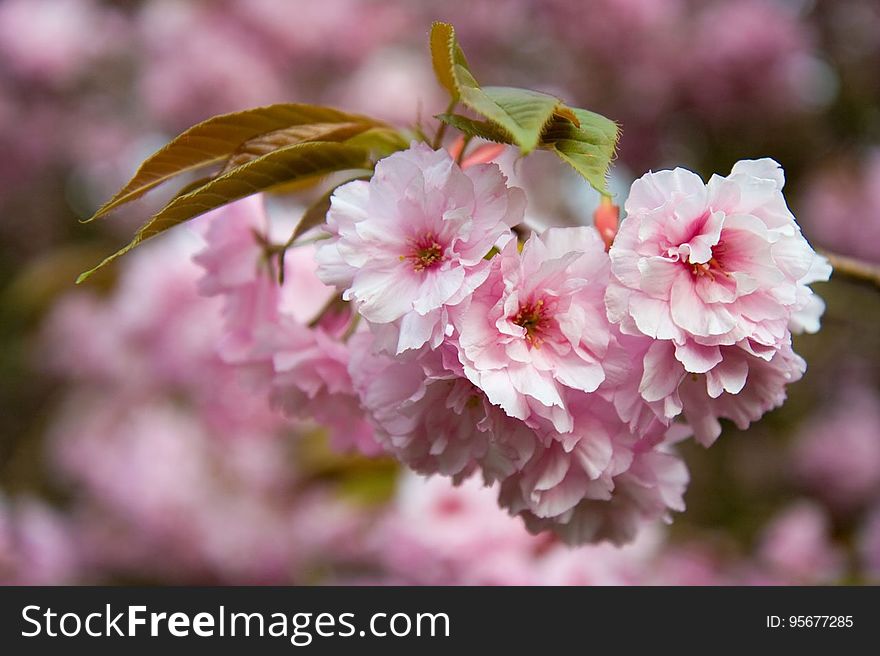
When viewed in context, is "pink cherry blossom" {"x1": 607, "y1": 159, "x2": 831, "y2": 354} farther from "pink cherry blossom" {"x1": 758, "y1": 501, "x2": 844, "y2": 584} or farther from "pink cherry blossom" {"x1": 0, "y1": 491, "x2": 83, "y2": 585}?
"pink cherry blossom" {"x1": 0, "y1": 491, "x2": 83, "y2": 585}

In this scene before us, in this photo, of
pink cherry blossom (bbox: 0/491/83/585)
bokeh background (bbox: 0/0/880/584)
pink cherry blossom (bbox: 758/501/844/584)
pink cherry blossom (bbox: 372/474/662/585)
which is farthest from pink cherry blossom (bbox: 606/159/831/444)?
pink cherry blossom (bbox: 0/491/83/585)

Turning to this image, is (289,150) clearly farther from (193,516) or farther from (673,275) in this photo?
(193,516)

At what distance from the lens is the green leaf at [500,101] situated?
1.80 feet

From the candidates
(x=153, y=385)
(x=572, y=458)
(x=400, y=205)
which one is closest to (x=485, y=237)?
(x=400, y=205)

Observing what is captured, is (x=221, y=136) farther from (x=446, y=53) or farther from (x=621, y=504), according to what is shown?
(x=621, y=504)

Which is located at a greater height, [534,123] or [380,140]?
[380,140]

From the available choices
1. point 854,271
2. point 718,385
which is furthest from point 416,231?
point 854,271

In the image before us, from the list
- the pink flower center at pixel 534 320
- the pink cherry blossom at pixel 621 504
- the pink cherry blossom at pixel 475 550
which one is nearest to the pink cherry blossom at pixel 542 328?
the pink flower center at pixel 534 320

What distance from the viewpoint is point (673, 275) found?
60 cm

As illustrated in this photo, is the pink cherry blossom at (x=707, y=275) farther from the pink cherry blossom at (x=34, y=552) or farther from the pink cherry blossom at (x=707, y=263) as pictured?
the pink cherry blossom at (x=34, y=552)

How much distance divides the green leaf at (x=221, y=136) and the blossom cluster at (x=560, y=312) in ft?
0.39

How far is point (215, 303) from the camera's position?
1.93 metres

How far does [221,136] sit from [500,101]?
0.23 meters

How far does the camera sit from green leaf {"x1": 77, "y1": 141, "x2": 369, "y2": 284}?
63 centimetres
